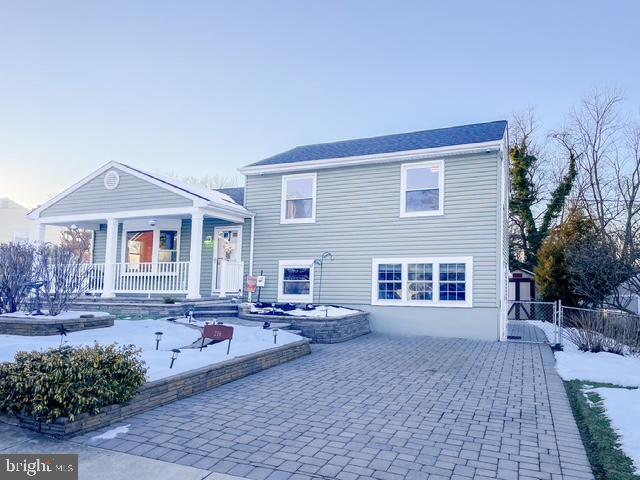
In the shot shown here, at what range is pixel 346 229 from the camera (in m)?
14.3

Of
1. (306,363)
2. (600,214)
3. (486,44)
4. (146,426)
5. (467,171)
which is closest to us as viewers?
(146,426)

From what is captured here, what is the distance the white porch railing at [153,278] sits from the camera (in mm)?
14250

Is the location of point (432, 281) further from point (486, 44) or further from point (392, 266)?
point (486, 44)

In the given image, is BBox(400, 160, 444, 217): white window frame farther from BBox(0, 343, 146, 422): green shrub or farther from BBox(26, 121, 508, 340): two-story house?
BBox(0, 343, 146, 422): green shrub

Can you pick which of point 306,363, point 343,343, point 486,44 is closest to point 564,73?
point 486,44

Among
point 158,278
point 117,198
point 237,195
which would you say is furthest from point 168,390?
point 237,195

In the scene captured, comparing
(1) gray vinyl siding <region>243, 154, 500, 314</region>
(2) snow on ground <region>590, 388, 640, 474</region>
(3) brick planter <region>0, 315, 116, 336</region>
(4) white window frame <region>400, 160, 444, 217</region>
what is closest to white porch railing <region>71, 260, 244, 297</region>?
(1) gray vinyl siding <region>243, 154, 500, 314</region>

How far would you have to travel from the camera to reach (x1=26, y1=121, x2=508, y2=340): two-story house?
1269 cm

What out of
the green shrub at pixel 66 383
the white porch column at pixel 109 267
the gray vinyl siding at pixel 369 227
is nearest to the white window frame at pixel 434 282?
the gray vinyl siding at pixel 369 227

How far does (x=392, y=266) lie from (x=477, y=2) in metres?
8.54

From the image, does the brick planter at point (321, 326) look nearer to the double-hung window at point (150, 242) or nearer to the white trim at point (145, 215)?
the white trim at point (145, 215)

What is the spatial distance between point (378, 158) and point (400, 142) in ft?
5.92

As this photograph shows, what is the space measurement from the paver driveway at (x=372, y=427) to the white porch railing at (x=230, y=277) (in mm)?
6995

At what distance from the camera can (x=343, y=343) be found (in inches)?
444
